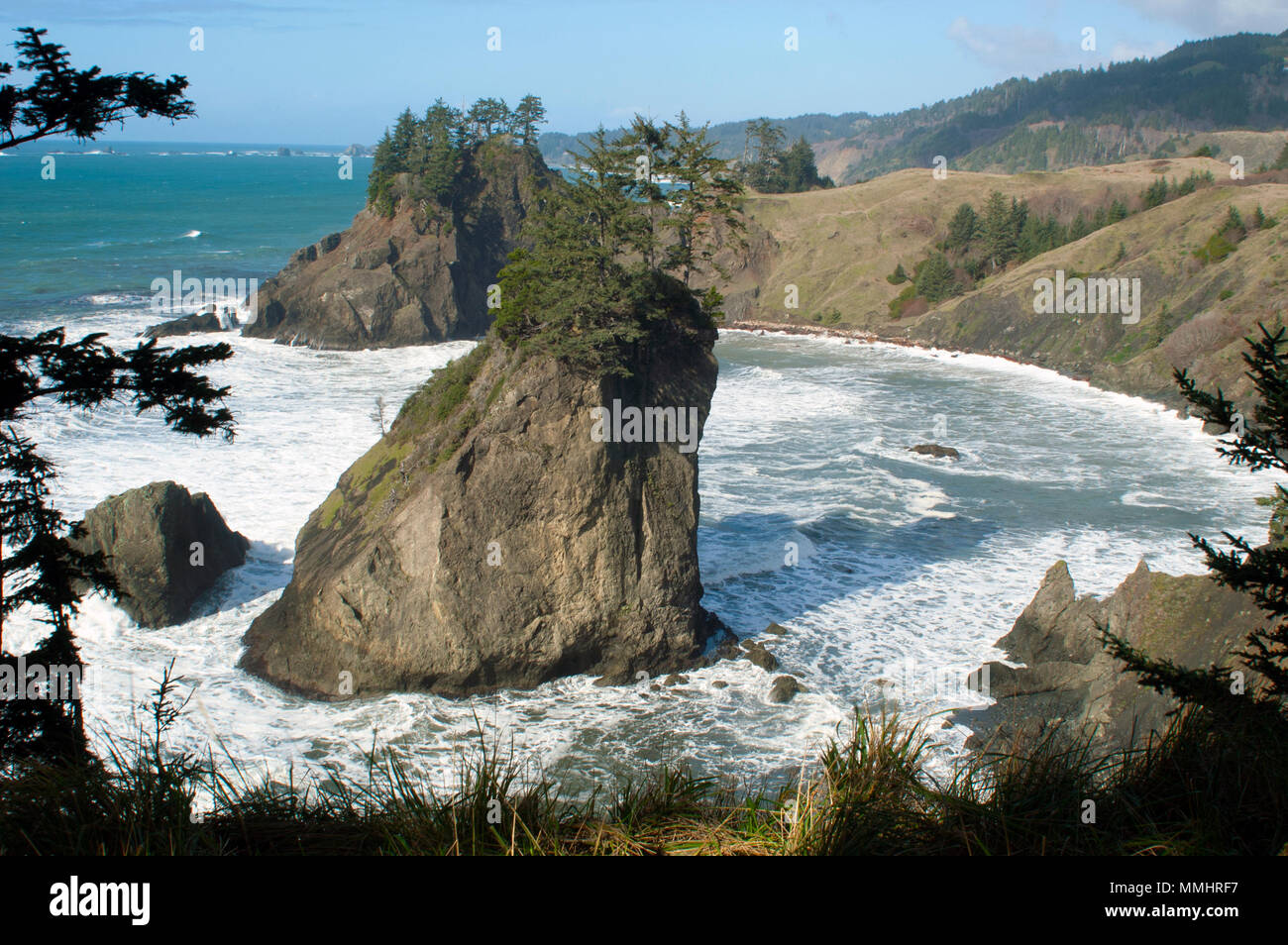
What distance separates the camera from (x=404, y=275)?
2431 inches

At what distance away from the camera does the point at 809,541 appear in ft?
85.8

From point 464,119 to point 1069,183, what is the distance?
5546 cm

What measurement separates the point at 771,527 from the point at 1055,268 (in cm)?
4773

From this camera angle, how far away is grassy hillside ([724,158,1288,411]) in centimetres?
4922

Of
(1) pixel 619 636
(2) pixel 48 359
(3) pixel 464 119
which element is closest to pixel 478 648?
(1) pixel 619 636

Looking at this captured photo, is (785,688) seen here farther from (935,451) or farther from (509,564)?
(935,451)

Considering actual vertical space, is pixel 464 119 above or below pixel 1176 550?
above

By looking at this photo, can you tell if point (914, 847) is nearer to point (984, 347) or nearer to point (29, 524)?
point (29, 524)

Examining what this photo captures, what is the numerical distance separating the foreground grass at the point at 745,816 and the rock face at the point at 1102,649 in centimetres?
823

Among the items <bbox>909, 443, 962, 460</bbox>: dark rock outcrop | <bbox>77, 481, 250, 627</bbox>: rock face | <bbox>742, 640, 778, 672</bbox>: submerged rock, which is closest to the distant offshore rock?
<bbox>77, 481, 250, 627</bbox>: rock face

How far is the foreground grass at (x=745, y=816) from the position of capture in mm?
4738

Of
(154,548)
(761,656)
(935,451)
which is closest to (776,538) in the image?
(761,656)

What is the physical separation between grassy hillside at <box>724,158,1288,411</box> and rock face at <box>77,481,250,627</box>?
34.8 meters

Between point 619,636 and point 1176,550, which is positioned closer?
point 619,636
